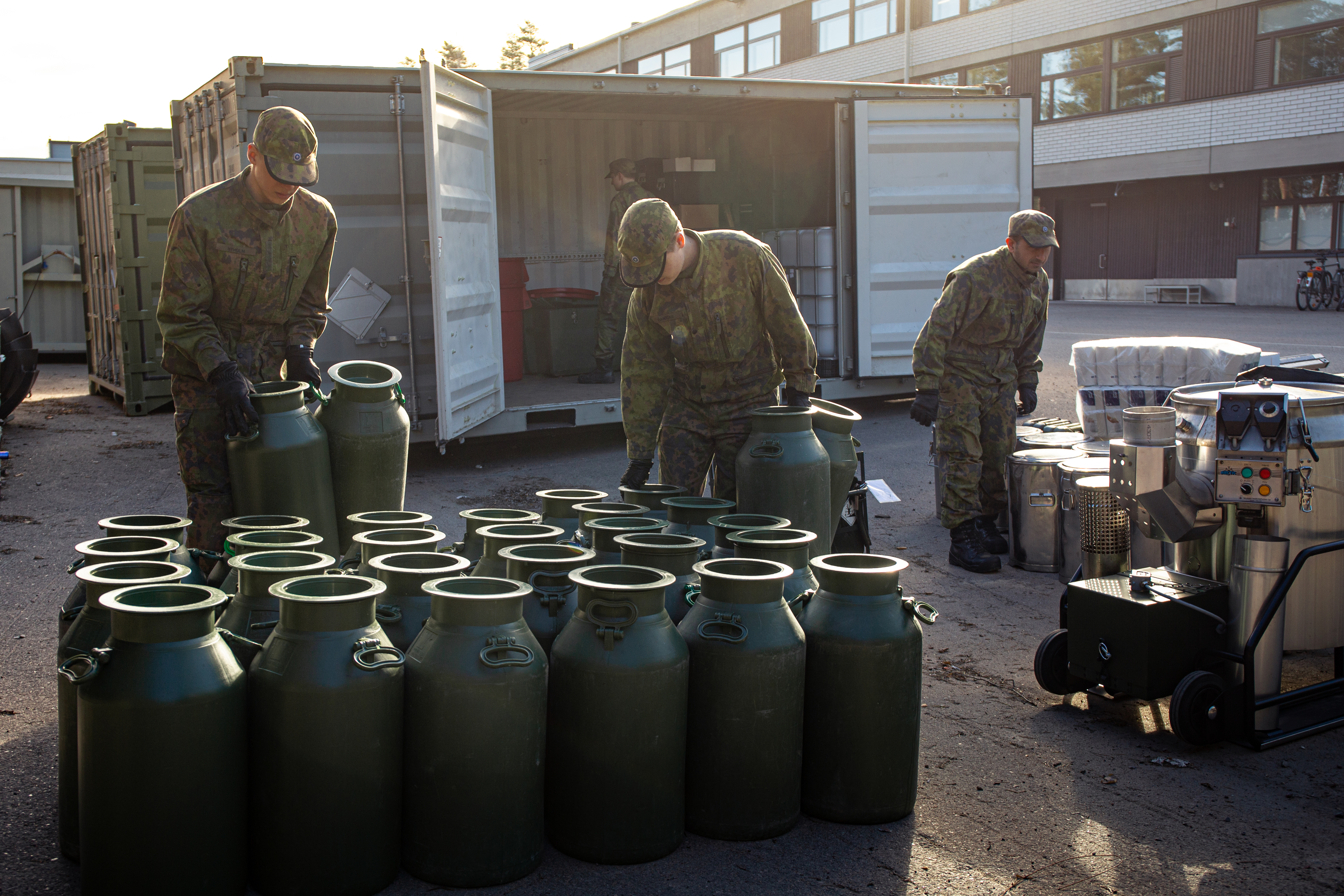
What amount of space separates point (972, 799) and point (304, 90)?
6291mm

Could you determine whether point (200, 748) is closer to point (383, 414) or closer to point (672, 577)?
point (672, 577)

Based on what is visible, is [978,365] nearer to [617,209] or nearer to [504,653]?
[504,653]

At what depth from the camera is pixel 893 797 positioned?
124 inches

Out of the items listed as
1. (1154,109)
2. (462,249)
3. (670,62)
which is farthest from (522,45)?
(462,249)

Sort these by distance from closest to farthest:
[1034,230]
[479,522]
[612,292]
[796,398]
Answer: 1. [479,522]
2. [796,398]
3. [1034,230]
4. [612,292]

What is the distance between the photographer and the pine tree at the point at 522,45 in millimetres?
57156

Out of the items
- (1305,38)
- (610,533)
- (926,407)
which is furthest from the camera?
(1305,38)

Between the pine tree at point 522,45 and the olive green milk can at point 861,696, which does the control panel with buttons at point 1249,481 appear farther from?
the pine tree at point 522,45

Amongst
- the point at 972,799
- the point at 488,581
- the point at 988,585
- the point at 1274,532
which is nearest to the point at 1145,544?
the point at 988,585

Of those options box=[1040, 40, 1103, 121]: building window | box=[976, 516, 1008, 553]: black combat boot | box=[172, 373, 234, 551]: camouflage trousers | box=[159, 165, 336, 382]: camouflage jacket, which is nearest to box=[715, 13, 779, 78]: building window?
box=[1040, 40, 1103, 121]: building window

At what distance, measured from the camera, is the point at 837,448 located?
4754 millimetres

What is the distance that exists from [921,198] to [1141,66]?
2088 cm

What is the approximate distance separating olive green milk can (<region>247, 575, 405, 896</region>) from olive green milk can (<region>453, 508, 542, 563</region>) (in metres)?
0.99

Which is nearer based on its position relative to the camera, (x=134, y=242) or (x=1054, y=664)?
(x=1054, y=664)
